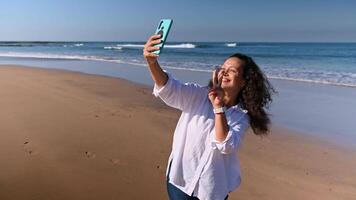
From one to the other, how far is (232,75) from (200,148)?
0.46 m

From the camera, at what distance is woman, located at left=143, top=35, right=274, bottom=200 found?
88.8 inches

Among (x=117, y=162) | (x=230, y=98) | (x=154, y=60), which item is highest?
(x=154, y=60)

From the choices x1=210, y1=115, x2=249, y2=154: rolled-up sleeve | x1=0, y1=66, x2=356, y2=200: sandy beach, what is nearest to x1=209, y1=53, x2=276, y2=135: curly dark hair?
x1=210, y1=115, x2=249, y2=154: rolled-up sleeve

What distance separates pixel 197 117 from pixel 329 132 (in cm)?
592

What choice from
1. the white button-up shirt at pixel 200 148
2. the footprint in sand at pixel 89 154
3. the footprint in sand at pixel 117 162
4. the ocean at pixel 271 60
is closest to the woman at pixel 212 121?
the white button-up shirt at pixel 200 148

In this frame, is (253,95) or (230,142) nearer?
(230,142)

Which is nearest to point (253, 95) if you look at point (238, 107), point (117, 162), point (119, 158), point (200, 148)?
point (238, 107)

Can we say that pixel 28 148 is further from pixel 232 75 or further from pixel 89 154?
pixel 232 75

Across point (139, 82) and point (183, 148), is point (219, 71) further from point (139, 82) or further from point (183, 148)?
point (139, 82)

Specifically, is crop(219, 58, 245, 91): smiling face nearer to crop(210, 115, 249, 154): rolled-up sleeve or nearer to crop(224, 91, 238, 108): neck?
crop(224, 91, 238, 108): neck

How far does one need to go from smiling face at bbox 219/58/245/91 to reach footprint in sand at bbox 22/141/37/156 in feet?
12.3

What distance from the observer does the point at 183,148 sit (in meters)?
2.40

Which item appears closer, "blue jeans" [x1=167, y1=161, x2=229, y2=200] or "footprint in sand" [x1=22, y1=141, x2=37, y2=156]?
"blue jeans" [x1=167, y1=161, x2=229, y2=200]

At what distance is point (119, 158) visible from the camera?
18.2 feet
